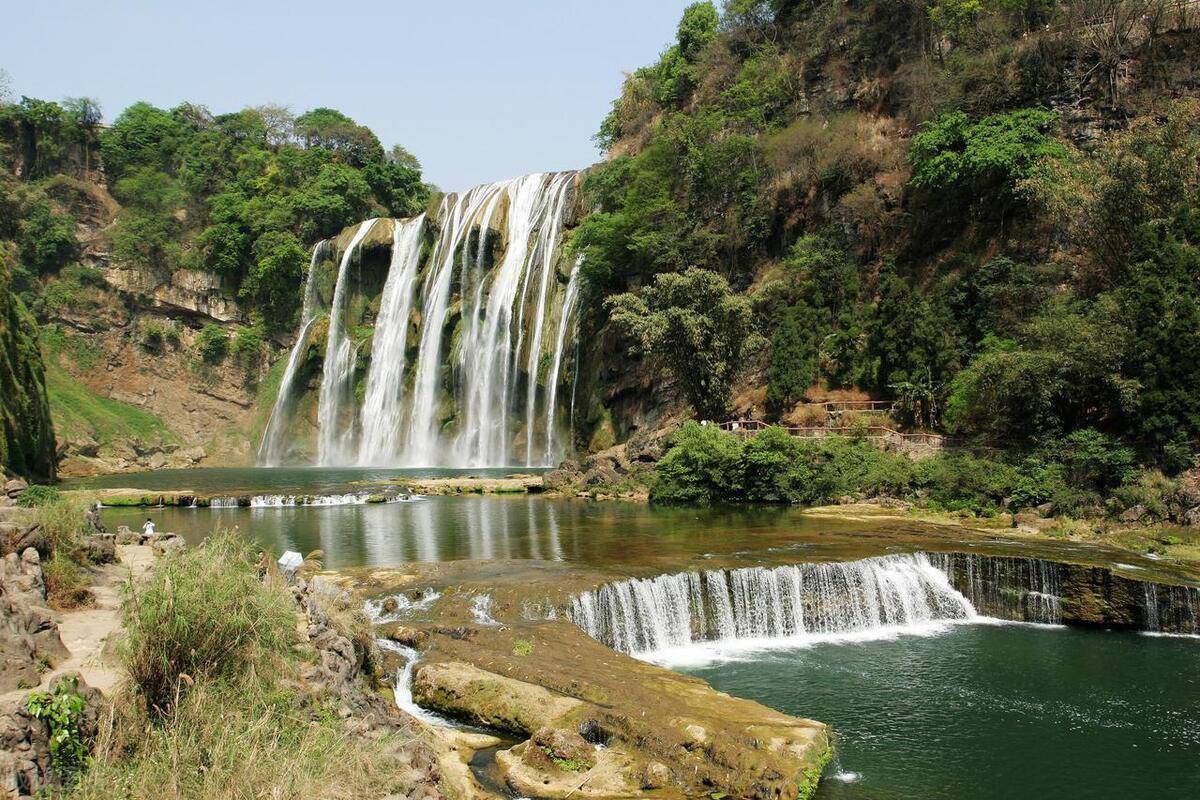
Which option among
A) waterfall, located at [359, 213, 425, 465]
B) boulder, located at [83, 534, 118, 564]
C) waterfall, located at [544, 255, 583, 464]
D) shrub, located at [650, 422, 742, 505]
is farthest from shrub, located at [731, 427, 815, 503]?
waterfall, located at [359, 213, 425, 465]

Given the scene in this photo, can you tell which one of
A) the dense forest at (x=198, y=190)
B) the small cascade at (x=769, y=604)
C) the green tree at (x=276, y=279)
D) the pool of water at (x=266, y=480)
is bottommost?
the small cascade at (x=769, y=604)

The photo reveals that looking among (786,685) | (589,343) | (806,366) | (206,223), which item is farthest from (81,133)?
(786,685)

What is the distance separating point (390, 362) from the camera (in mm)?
53250

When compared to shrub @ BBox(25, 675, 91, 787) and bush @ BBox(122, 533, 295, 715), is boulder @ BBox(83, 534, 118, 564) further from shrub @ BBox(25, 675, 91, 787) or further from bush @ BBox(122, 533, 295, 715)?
shrub @ BBox(25, 675, 91, 787)

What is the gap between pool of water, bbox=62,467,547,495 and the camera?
3422cm

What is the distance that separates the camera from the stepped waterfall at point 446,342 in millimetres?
46562

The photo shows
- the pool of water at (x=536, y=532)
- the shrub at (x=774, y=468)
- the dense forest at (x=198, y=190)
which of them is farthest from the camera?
the dense forest at (x=198, y=190)

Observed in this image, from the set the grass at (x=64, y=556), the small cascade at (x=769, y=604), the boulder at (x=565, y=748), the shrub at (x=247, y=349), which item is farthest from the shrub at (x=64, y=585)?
the shrub at (x=247, y=349)

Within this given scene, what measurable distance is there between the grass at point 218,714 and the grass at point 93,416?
1923 inches

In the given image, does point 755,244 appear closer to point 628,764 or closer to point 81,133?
point 628,764

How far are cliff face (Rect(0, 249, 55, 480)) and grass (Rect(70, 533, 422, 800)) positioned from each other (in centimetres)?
2596

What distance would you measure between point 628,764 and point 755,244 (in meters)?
35.7

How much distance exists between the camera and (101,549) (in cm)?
1190

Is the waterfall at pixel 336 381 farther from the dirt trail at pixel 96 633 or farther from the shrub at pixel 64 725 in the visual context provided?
the shrub at pixel 64 725
